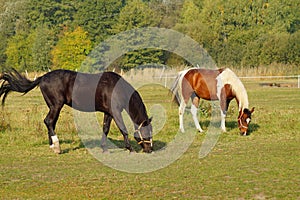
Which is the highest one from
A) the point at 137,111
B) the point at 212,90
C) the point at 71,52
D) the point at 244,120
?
the point at 71,52

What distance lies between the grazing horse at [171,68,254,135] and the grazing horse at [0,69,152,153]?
4.14m

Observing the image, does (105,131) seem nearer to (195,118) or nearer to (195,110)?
(195,118)

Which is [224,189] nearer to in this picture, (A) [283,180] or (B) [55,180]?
(A) [283,180]

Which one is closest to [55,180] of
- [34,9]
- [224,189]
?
[224,189]

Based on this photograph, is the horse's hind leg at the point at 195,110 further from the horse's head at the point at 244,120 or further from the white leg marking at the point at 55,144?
the white leg marking at the point at 55,144

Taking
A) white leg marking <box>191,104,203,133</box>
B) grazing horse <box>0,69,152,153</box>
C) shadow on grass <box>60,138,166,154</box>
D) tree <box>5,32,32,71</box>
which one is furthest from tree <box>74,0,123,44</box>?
grazing horse <box>0,69,152,153</box>

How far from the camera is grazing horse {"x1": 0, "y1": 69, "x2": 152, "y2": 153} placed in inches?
498

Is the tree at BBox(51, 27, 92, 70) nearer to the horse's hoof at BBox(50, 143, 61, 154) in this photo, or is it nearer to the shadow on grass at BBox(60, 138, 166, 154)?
the shadow on grass at BBox(60, 138, 166, 154)

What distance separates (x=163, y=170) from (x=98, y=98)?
110 inches

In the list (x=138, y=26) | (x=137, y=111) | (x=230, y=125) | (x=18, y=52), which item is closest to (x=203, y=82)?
(x=230, y=125)

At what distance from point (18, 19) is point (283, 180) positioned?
258 ft

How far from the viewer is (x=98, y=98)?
1298 centimetres

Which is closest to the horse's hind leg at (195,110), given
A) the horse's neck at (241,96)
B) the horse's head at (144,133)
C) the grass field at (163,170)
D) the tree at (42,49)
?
the grass field at (163,170)

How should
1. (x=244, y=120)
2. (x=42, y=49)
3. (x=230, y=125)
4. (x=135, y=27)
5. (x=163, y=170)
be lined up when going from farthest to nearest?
(x=42, y=49) < (x=135, y=27) < (x=230, y=125) < (x=244, y=120) < (x=163, y=170)
